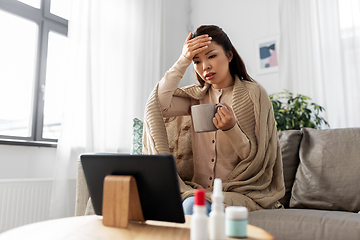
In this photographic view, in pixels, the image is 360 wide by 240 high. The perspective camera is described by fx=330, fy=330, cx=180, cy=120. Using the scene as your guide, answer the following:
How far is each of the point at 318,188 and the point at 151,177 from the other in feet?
3.83

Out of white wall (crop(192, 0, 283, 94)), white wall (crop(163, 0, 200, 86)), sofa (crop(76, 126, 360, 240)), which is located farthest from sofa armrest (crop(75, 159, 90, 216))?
white wall (crop(163, 0, 200, 86))

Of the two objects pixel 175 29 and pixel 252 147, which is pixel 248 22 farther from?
pixel 252 147

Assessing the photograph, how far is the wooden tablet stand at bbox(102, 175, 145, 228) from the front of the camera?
752 millimetres

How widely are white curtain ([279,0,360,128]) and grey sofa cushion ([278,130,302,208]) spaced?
113 centimetres

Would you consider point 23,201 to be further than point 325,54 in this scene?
No

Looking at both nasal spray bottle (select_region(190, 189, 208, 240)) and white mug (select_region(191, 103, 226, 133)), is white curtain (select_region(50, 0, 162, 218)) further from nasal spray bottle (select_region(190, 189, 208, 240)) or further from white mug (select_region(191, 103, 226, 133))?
nasal spray bottle (select_region(190, 189, 208, 240))

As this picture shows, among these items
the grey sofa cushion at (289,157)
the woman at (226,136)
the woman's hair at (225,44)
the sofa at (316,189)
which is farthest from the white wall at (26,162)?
the grey sofa cushion at (289,157)

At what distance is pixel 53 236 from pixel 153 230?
0.21 meters

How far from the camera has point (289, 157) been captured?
180cm

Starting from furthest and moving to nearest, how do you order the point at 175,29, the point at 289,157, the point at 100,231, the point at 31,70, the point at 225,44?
the point at 175,29 < the point at 31,70 < the point at 289,157 < the point at 225,44 < the point at 100,231

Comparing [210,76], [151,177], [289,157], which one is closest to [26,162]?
[210,76]

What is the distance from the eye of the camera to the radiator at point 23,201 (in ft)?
6.61

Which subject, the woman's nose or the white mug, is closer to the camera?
the white mug

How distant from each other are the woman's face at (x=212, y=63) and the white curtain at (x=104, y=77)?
1313 millimetres
